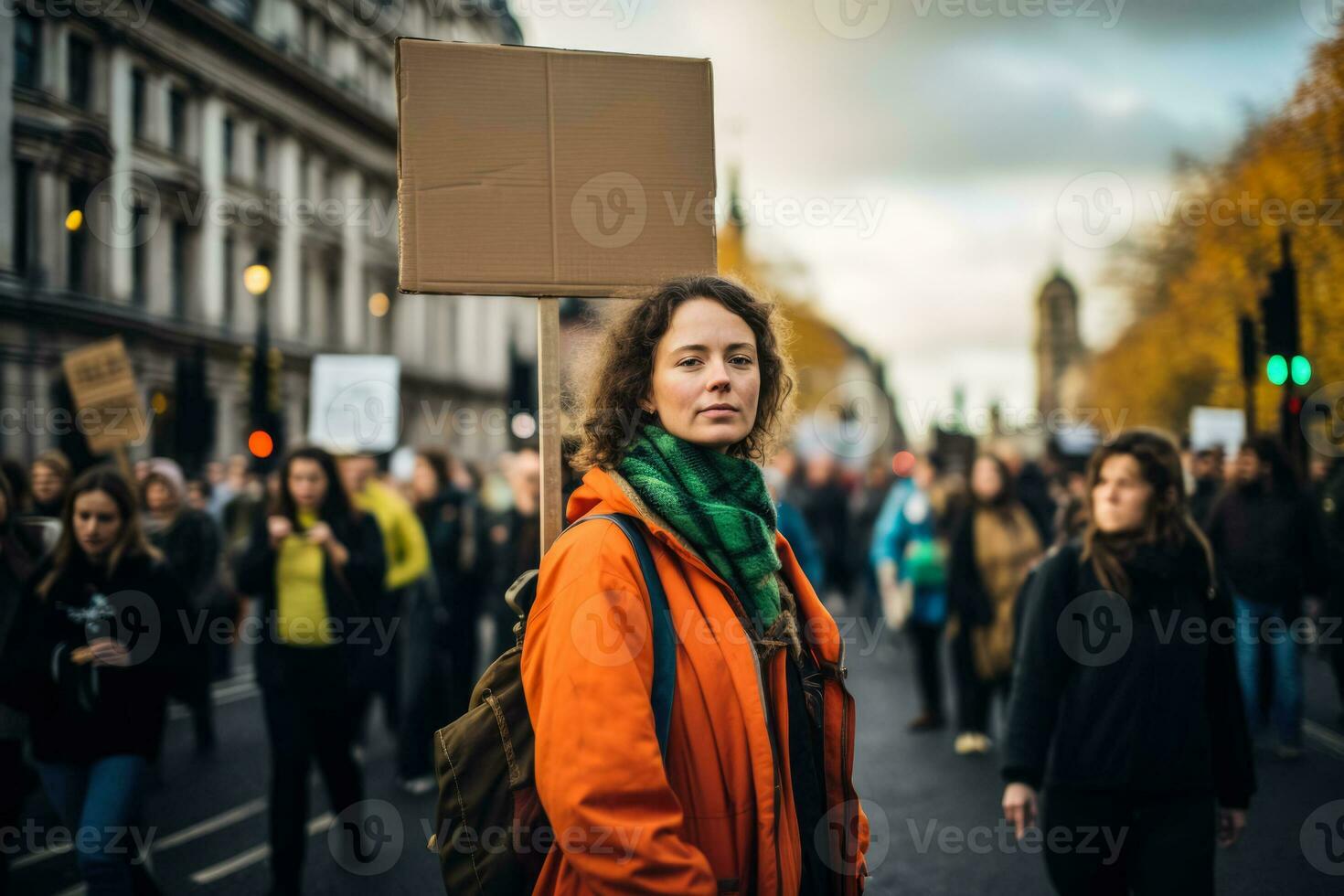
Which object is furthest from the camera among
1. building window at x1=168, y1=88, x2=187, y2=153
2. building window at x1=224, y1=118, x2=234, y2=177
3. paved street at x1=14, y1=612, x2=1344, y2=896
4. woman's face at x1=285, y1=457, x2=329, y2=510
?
building window at x1=224, y1=118, x2=234, y2=177

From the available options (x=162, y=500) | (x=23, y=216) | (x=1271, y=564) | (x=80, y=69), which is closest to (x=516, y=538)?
(x=162, y=500)

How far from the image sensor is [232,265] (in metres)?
32.0

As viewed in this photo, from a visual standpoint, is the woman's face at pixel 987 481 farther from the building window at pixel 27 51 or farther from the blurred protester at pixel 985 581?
the building window at pixel 27 51

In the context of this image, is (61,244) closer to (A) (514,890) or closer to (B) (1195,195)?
(A) (514,890)

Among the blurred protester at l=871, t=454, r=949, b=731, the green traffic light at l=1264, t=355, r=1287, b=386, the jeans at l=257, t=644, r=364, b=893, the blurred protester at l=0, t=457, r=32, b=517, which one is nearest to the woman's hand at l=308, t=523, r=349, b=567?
the jeans at l=257, t=644, r=364, b=893

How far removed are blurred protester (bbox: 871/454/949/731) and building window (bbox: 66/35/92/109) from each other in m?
17.8

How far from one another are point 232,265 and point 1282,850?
3176cm

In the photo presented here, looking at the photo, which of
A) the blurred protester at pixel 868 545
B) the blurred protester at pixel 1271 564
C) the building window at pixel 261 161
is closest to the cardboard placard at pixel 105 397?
the blurred protester at pixel 1271 564

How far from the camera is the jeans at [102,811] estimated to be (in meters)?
3.96

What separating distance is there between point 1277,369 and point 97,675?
10.9m

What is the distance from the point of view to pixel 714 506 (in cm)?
221

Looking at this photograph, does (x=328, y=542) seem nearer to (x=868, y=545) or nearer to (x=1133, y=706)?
(x=1133, y=706)

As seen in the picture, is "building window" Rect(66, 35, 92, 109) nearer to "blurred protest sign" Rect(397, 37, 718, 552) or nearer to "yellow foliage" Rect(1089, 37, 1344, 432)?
"yellow foliage" Rect(1089, 37, 1344, 432)

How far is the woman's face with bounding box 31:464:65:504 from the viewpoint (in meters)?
7.24
